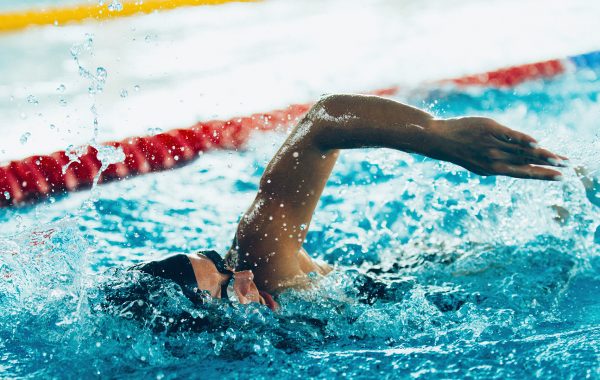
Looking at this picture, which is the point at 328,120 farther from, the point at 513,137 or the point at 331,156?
the point at 513,137

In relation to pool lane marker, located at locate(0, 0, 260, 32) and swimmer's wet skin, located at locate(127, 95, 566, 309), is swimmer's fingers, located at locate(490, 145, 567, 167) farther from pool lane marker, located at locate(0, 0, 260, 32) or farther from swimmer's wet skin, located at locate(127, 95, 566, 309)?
pool lane marker, located at locate(0, 0, 260, 32)

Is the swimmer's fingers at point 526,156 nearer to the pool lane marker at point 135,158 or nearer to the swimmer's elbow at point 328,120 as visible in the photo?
the swimmer's elbow at point 328,120

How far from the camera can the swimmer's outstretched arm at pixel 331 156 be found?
98cm

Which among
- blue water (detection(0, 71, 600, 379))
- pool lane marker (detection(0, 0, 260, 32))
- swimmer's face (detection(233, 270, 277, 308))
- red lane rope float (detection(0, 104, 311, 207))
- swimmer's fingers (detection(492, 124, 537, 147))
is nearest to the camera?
swimmer's fingers (detection(492, 124, 537, 147))

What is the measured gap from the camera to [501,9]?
4.40 meters

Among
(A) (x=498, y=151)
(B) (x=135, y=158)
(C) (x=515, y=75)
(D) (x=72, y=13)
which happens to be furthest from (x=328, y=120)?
(D) (x=72, y=13)

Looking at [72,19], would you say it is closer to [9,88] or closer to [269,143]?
[9,88]

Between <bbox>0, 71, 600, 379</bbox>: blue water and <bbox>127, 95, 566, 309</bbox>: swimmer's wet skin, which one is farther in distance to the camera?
<bbox>0, 71, 600, 379</bbox>: blue water

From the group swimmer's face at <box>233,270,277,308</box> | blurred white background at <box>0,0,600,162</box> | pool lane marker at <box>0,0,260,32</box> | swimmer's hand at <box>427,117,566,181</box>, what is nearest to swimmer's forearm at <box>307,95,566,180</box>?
swimmer's hand at <box>427,117,566,181</box>

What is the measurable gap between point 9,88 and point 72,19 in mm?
1043

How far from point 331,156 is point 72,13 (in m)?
3.62

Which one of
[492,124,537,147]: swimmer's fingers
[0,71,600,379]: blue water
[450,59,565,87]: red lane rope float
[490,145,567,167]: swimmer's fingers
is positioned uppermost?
[450,59,565,87]: red lane rope float

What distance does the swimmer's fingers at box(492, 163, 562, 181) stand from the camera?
0.98m

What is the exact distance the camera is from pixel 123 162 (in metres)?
2.54
